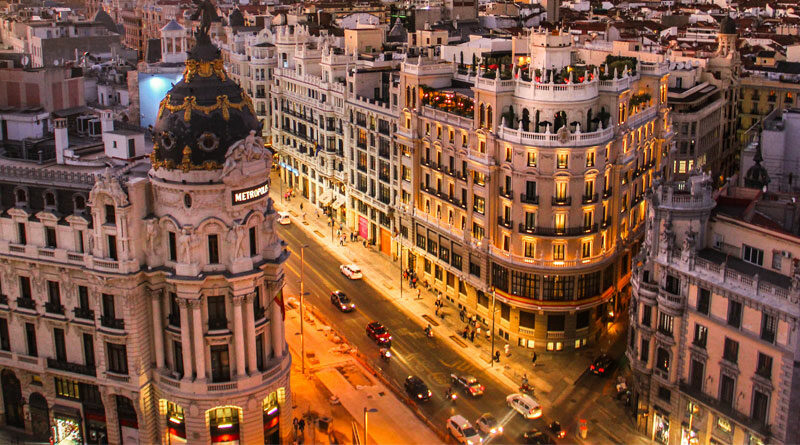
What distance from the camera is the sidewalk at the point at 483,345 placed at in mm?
100688

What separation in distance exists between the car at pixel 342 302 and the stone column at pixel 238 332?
3636 cm

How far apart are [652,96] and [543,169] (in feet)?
85.8

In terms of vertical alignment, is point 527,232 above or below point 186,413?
above

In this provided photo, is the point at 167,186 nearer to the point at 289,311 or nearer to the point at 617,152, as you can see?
the point at 289,311

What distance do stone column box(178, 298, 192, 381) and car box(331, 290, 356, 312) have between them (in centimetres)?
3783

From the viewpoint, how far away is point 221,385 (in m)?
82.2

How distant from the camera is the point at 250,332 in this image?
82.8 m

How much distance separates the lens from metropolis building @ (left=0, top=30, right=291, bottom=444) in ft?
263

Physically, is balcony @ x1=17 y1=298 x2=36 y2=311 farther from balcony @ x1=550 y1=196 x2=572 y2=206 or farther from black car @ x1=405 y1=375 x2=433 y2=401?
balcony @ x1=550 y1=196 x2=572 y2=206

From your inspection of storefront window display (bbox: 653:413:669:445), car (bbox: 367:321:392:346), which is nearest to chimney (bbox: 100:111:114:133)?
car (bbox: 367:321:392:346)

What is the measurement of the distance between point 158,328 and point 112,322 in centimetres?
423

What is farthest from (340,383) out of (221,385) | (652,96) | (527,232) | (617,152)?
(652,96)

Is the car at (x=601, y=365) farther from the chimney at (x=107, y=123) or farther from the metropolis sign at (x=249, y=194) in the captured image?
the chimney at (x=107, y=123)

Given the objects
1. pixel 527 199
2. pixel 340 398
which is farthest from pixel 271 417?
pixel 527 199
